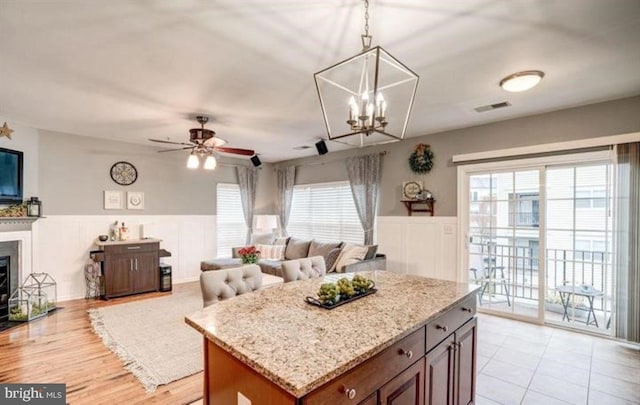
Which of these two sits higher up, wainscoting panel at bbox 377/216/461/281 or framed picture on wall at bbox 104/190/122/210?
framed picture on wall at bbox 104/190/122/210

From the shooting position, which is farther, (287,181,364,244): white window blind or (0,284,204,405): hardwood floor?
(287,181,364,244): white window blind

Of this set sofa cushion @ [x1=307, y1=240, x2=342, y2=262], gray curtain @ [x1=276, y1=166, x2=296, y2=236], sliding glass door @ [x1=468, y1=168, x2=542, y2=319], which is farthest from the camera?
gray curtain @ [x1=276, y1=166, x2=296, y2=236]

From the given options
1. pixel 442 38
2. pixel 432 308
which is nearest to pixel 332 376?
pixel 432 308

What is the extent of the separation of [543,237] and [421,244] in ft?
5.20

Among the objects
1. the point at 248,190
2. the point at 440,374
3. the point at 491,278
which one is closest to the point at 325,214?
the point at 248,190

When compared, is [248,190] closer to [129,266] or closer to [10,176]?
[129,266]

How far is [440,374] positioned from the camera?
1.74m

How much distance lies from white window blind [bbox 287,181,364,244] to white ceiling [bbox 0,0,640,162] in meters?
2.68

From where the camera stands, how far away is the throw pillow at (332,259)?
5.14m

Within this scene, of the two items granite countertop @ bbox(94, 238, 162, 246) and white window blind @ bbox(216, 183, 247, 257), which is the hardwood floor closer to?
granite countertop @ bbox(94, 238, 162, 246)

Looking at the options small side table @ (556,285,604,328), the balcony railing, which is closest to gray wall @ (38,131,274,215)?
the balcony railing

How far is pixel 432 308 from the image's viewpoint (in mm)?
1722

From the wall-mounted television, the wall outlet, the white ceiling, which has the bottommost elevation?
the wall outlet

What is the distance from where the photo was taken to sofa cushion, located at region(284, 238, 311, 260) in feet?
19.7
